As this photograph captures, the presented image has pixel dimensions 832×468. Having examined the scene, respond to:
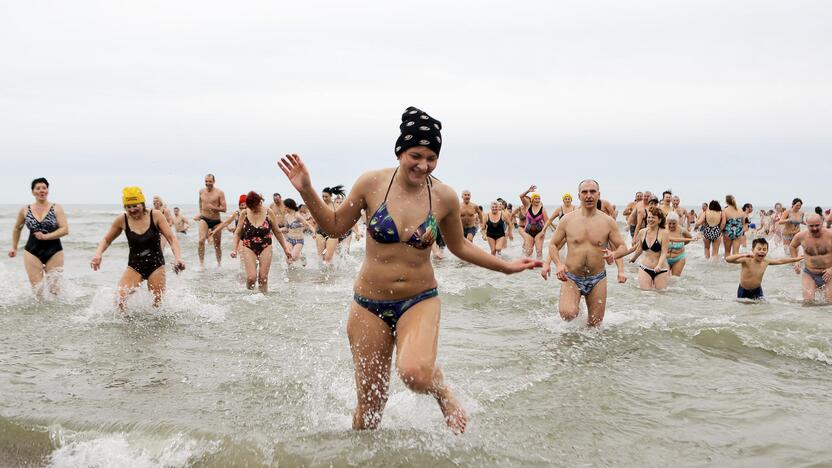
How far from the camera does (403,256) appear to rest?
3.80 m

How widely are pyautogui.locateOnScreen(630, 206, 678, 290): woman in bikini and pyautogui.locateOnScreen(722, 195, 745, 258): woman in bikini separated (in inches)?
283

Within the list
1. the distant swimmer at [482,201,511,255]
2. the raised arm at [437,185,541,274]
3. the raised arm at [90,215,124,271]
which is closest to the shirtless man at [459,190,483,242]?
the distant swimmer at [482,201,511,255]

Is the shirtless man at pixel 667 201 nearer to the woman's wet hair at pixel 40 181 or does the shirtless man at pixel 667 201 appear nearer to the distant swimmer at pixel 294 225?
the distant swimmer at pixel 294 225

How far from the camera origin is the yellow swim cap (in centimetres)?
740

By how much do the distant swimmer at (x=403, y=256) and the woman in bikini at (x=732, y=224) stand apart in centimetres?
1559

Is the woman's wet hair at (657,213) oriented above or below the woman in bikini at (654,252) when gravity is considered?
above

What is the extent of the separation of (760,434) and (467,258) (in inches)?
107

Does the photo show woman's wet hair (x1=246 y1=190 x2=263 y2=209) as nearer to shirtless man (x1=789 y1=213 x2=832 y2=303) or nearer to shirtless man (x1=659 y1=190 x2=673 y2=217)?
shirtless man (x1=789 y1=213 x2=832 y2=303)

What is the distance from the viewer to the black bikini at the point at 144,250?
767 cm

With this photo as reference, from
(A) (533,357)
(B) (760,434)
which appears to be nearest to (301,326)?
A: (A) (533,357)

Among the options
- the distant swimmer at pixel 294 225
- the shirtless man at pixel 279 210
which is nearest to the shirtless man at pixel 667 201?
the distant swimmer at pixel 294 225

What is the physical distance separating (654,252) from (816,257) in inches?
98.8

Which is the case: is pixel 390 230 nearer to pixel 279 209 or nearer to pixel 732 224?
pixel 279 209

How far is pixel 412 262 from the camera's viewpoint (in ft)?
12.5
